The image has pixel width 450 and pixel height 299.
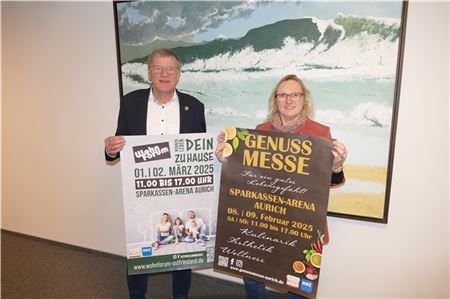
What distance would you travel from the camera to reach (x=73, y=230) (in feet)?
8.99

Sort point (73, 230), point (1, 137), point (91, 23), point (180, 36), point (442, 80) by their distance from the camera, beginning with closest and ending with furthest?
point (442, 80)
point (180, 36)
point (91, 23)
point (73, 230)
point (1, 137)

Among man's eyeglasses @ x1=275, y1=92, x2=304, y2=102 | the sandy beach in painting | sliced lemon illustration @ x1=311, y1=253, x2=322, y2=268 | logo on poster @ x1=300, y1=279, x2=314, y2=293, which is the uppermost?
man's eyeglasses @ x1=275, y1=92, x2=304, y2=102

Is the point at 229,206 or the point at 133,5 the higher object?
the point at 133,5

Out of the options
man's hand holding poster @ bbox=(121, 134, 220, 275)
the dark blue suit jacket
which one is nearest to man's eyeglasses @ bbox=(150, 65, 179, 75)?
the dark blue suit jacket

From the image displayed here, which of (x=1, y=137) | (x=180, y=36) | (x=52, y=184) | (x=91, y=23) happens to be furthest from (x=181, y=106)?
(x=1, y=137)

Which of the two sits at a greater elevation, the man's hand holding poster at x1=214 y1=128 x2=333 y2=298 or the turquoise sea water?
the turquoise sea water

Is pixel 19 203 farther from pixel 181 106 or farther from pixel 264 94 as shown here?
pixel 264 94

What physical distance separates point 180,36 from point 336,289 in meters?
1.96

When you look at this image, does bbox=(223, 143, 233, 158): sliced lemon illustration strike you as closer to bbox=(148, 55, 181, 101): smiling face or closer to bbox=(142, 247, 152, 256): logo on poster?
bbox=(148, 55, 181, 101): smiling face

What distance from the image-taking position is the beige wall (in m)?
1.61

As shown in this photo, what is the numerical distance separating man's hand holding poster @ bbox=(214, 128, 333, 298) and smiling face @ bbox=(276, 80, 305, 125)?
0.19m

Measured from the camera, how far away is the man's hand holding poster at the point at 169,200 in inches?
63.2

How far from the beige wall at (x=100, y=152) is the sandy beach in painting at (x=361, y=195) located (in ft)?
0.24

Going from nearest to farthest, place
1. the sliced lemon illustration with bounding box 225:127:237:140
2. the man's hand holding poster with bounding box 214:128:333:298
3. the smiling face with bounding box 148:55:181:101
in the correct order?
the man's hand holding poster with bounding box 214:128:333:298
the sliced lemon illustration with bounding box 225:127:237:140
the smiling face with bounding box 148:55:181:101
